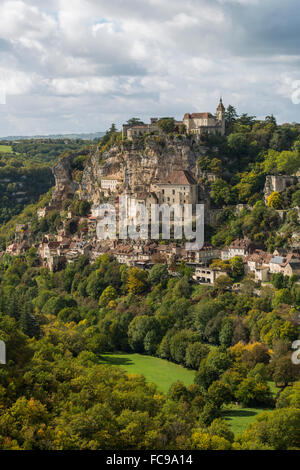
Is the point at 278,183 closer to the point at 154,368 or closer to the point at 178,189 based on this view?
the point at 178,189

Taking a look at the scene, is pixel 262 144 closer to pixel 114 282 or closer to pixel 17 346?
pixel 114 282

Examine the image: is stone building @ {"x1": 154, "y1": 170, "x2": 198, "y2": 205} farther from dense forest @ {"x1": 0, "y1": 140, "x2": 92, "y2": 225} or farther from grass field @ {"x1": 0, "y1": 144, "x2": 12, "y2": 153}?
grass field @ {"x1": 0, "y1": 144, "x2": 12, "y2": 153}

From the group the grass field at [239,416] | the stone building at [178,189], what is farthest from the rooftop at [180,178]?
the grass field at [239,416]

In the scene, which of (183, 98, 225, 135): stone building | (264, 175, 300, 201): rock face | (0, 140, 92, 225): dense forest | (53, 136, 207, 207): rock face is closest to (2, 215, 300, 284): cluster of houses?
(53, 136, 207, 207): rock face

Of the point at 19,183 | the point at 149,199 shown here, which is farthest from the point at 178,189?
the point at 19,183
